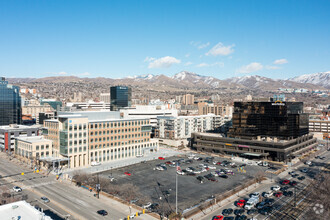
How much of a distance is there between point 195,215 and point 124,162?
48816mm

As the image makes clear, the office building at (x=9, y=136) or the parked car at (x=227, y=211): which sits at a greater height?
the office building at (x=9, y=136)

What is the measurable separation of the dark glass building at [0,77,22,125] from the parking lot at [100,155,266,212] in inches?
4364

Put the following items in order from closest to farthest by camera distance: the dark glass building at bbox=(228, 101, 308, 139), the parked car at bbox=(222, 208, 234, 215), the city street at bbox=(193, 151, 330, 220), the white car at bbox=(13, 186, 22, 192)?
the city street at bbox=(193, 151, 330, 220) → the parked car at bbox=(222, 208, 234, 215) → the white car at bbox=(13, 186, 22, 192) → the dark glass building at bbox=(228, 101, 308, 139)

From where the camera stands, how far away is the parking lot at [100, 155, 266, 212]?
60.6 meters

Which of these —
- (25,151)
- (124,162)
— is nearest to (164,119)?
(124,162)

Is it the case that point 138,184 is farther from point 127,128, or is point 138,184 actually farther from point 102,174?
point 127,128

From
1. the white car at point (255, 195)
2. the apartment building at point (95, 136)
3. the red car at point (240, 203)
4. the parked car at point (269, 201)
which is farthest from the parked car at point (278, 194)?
the apartment building at point (95, 136)

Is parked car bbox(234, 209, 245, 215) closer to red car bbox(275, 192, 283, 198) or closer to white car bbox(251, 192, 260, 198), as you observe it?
white car bbox(251, 192, 260, 198)

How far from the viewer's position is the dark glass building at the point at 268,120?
10569 centimetres

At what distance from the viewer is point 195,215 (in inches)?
2046

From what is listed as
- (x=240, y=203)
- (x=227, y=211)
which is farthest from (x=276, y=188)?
(x=227, y=211)

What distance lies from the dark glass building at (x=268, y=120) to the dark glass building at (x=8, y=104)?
Result: 131667mm

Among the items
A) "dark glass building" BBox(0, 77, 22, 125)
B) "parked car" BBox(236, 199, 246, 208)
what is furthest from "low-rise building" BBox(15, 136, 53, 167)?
"dark glass building" BBox(0, 77, 22, 125)

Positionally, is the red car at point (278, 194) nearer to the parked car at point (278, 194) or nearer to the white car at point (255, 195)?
the parked car at point (278, 194)
